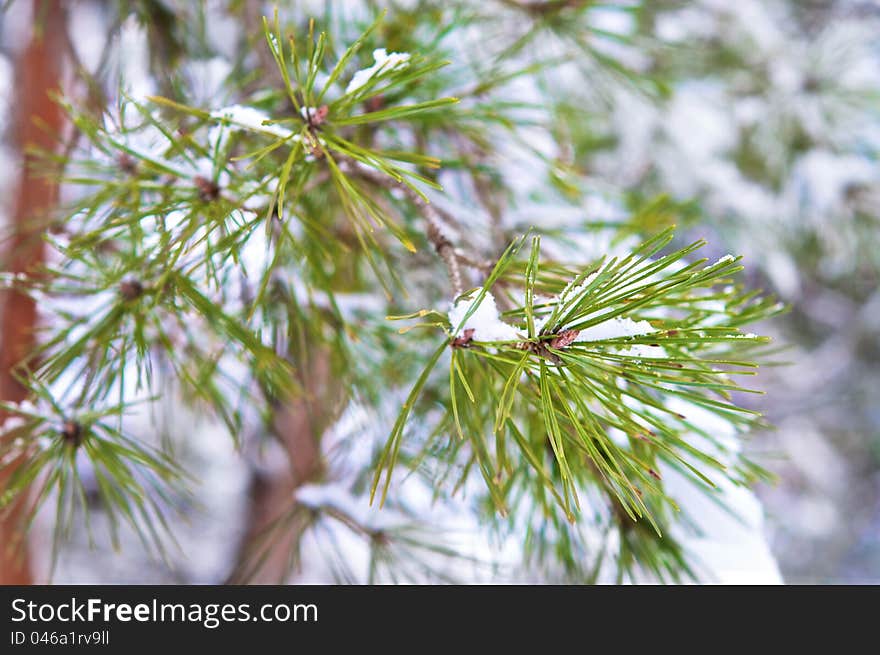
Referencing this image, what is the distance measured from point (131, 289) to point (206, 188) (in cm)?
12

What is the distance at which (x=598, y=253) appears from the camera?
2.02 feet

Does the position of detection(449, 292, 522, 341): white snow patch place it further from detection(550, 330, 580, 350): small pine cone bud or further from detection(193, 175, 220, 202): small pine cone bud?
detection(193, 175, 220, 202): small pine cone bud

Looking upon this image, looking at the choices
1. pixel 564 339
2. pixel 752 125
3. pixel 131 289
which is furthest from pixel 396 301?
pixel 752 125

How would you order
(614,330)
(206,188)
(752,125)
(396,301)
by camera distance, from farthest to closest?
(752,125) < (396,301) < (206,188) < (614,330)

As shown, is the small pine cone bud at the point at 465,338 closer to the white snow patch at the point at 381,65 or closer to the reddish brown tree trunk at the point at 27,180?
the white snow patch at the point at 381,65

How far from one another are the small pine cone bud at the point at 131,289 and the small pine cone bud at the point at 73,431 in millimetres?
107

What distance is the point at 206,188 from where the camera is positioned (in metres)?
0.42

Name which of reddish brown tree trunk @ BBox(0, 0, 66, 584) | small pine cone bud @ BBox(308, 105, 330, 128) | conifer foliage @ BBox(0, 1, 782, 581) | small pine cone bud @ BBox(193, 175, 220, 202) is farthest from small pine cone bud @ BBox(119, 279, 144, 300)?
reddish brown tree trunk @ BBox(0, 0, 66, 584)

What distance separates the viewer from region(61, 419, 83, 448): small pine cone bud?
0.47 meters

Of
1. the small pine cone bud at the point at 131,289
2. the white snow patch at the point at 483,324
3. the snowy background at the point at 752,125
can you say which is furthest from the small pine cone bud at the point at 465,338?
the snowy background at the point at 752,125

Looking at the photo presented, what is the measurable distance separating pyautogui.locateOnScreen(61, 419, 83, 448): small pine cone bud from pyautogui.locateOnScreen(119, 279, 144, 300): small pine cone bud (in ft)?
0.35

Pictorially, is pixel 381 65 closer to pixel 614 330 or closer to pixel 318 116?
pixel 318 116
